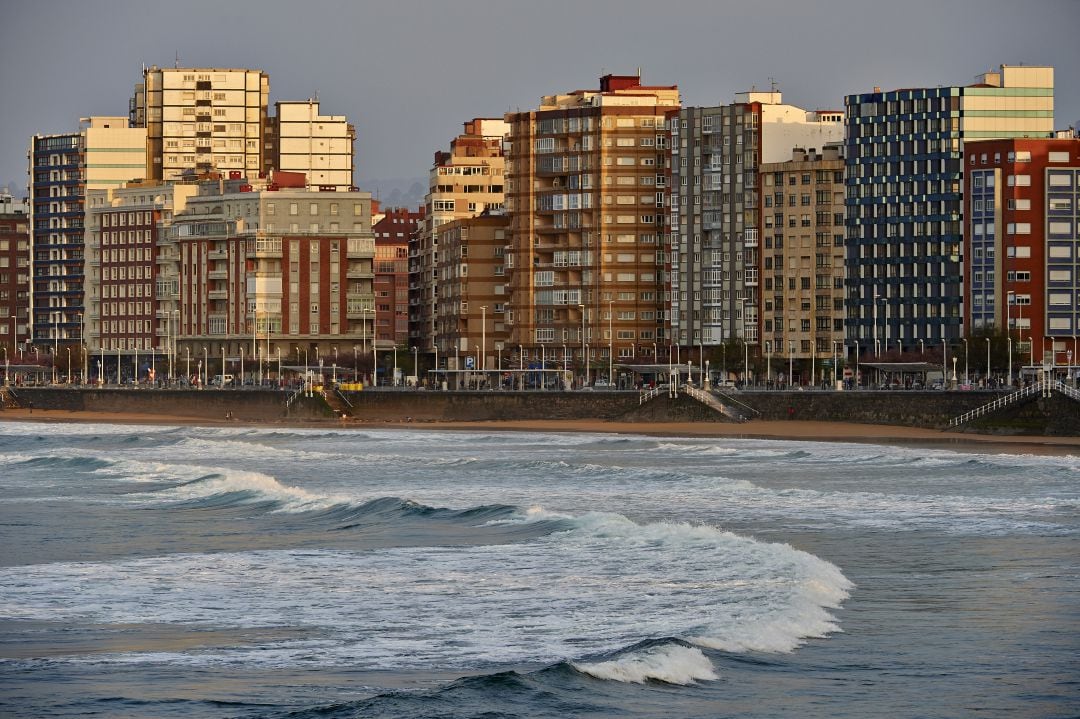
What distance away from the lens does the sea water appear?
22.9m

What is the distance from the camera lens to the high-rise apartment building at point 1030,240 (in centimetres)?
12781

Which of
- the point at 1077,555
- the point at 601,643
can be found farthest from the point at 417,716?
the point at 1077,555

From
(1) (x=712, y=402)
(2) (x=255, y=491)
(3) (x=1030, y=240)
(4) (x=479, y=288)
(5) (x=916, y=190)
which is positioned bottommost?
(2) (x=255, y=491)

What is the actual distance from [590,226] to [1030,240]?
1334 inches

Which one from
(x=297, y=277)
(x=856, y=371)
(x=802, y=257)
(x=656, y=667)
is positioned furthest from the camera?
(x=297, y=277)

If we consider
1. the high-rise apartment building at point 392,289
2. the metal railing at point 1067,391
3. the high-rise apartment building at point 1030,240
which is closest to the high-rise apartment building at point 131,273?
the high-rise apartment building at point 392,289

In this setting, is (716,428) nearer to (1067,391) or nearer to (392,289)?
(1067,391)

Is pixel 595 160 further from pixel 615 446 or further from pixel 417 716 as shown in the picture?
pixel 417 716

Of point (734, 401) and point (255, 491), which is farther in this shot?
point (734, 401)

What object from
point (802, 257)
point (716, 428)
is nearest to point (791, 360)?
point (802, 257)

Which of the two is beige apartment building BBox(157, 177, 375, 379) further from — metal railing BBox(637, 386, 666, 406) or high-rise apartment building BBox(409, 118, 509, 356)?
metal railing BBox(637, 386, 666, 406)

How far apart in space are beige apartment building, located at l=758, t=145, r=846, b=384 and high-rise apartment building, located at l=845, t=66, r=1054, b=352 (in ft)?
8.66

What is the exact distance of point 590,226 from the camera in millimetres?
146000

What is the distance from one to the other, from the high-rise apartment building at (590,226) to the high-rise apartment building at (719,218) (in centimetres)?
207
